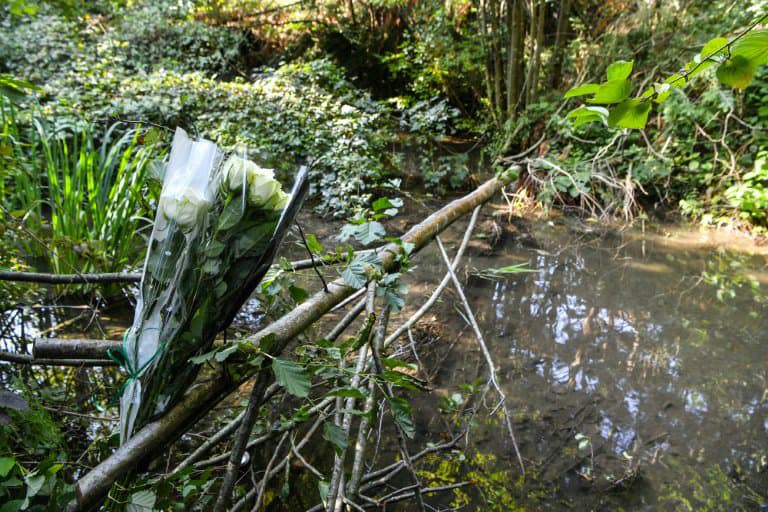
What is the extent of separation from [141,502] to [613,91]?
3.15ft

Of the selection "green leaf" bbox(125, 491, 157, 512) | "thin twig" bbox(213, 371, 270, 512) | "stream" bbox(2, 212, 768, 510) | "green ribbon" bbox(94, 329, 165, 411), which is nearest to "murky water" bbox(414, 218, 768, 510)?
"stream" bbox(2, 212, 768, 510)

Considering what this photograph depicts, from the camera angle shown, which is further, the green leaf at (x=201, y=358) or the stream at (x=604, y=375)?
the stream at (x=604, y=375)

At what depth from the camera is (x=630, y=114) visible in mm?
600

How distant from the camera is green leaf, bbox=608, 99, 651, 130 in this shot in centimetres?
59

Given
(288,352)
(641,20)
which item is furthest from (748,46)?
(641,20)

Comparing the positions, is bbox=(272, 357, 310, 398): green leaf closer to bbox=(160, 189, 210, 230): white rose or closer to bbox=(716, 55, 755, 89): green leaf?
bbox=(160, 189, 210, 230): white rose

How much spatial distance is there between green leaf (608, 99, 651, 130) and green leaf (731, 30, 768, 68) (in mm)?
105

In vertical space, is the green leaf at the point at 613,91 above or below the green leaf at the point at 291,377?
above

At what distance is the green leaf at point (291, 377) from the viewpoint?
0.76m

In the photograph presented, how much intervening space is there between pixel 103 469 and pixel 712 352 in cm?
330

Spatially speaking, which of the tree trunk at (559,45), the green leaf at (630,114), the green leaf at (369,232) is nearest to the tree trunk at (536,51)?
the tree trunk at (559,45)

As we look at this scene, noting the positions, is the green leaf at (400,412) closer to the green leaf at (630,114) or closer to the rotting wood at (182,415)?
the rotting wood at (182,415)

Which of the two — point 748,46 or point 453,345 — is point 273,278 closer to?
point 748,46

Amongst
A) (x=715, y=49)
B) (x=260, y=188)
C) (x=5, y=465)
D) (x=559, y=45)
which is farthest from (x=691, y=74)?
(x=559, y=45)
